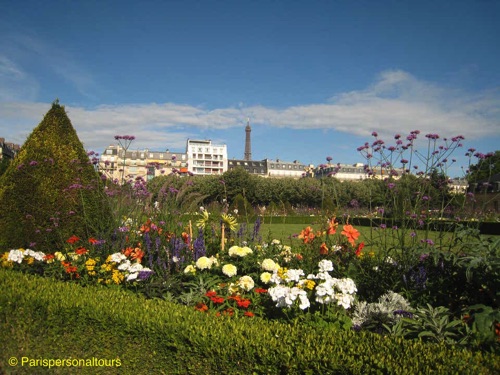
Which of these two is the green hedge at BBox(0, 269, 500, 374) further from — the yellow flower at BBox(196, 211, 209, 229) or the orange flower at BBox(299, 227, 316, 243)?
the orange flower at BBox(299, 227, 316, 243)

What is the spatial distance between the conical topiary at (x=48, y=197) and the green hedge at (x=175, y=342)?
5.42 ft

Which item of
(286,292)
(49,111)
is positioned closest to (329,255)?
(286,292)

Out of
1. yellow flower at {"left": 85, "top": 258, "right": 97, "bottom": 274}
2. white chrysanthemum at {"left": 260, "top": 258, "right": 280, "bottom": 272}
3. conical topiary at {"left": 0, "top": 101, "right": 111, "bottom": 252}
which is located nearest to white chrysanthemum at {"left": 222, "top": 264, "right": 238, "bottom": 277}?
white chrysanthemum at {"left": 260, "top": 258, "right": 280, "bottom": 272}

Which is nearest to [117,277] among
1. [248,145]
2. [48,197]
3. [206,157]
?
[48,197]

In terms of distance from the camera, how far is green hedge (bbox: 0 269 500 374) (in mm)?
2164

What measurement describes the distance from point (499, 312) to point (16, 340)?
3.69 meters

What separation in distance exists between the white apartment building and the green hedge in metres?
107

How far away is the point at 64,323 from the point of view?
10.3 feet

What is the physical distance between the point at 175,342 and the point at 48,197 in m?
3.78

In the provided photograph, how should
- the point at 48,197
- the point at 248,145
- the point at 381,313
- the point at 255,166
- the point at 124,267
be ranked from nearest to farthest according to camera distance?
1. the point at 381,313
2. the point at 124,267
3. the point at 48,197
4. the point at 255,166
5. the point at 248,145

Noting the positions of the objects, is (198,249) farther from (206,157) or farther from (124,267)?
(206,157)

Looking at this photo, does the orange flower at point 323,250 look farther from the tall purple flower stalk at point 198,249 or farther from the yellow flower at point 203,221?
the yellow flower at point 203,221

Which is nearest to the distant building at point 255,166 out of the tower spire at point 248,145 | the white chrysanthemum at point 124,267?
the tower spire at point 248,145

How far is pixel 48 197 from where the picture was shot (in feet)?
17.8
